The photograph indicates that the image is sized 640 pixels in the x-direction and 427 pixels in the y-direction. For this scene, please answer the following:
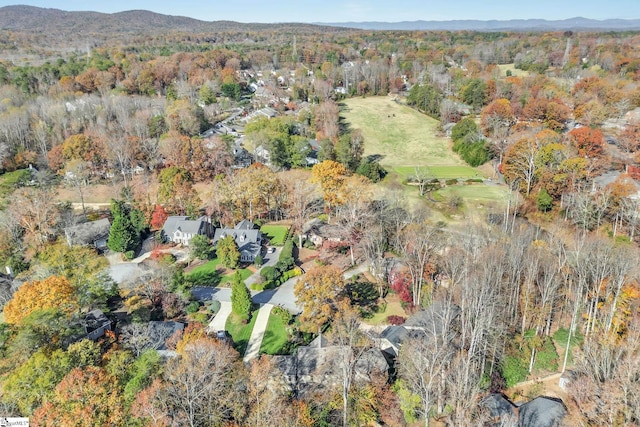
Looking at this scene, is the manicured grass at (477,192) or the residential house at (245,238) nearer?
the residential house at (245,238)

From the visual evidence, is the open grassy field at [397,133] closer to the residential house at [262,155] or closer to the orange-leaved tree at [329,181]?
the residential house at [262,155]

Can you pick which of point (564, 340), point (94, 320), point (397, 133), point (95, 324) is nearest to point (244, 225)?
point (94, 320)

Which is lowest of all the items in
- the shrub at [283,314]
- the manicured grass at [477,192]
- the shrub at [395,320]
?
the shrub at [395,320]

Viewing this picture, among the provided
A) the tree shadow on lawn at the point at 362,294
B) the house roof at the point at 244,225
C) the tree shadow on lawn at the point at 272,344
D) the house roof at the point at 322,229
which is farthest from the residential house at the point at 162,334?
the house roof at the point at 322,229

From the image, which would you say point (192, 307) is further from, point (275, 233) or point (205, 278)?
point (275, 233)

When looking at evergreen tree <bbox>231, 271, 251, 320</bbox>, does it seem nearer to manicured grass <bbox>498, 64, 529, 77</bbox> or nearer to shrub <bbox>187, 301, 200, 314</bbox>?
shrub <bbox>187, 301, 200, 314</bbox>

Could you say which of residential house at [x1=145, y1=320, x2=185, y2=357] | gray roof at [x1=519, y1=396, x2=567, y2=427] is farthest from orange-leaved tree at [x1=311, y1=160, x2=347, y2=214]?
gray roof at [x1=519, y1=396, x2=567, y2=427]
